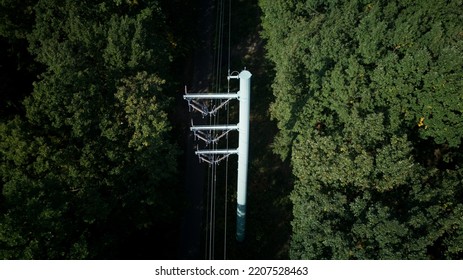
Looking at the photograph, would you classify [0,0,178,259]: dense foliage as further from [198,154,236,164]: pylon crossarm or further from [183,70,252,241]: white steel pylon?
[183,70,252,241]: white steel pylon

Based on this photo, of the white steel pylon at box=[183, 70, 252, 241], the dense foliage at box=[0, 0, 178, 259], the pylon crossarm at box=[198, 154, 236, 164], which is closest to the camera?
the white steel pylon at box=[183, 70, 252, 241]

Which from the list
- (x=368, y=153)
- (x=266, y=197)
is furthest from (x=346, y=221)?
(x=266, y=197)

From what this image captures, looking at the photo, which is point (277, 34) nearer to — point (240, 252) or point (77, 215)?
point (240, 252)

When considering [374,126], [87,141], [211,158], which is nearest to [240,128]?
[374,126]

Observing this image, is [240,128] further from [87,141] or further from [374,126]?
[87,141]

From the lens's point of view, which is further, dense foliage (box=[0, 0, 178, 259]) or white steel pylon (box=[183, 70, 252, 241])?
dense foliage (box=[0, 0, 178, 259])

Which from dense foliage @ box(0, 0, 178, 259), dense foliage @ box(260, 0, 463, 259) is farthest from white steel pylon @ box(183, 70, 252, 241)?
dense foliage @ box(0, 0, 178, 259)

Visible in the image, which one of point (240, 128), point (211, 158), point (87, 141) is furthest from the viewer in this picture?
point (211, 158)
